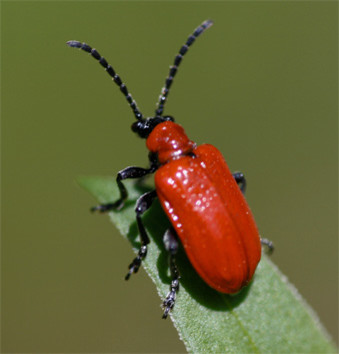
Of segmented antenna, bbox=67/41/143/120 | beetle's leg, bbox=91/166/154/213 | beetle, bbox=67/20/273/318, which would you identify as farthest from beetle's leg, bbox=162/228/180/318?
segmented antenna, bbox=67/41/143/120

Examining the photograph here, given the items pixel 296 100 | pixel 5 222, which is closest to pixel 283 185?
pixel 296 100

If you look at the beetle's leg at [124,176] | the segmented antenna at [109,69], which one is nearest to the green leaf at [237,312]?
the beetle's leg at [124,176]

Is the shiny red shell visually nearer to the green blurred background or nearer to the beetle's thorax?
the beetle's thorax

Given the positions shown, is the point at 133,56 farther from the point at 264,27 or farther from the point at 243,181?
the point at 243,181

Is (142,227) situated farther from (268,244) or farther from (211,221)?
(268,244)

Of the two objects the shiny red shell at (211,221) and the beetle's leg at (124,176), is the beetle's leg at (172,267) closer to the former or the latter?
the shiny red shell at (211,221)
